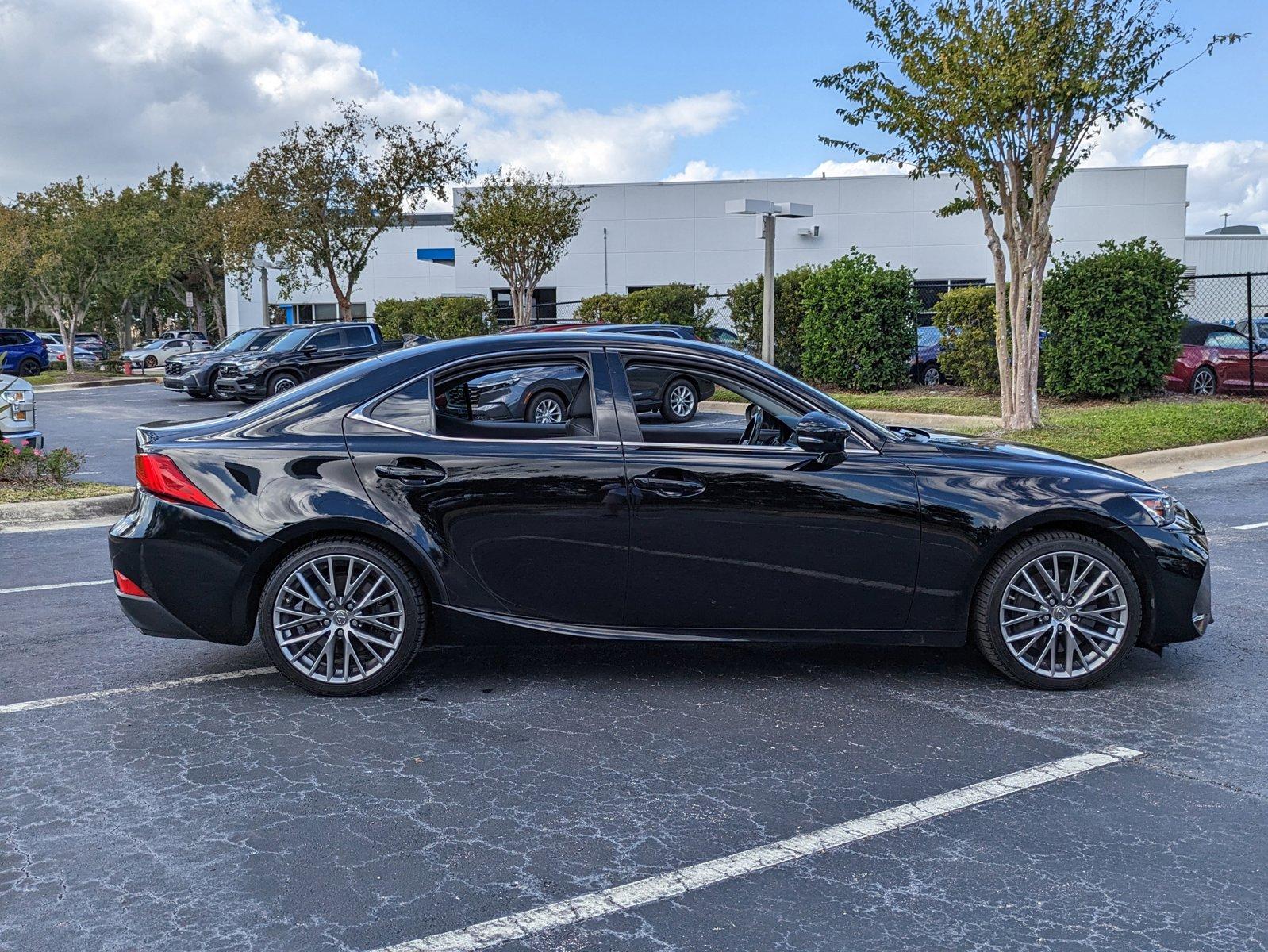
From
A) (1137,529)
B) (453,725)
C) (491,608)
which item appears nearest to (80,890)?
(453,725)

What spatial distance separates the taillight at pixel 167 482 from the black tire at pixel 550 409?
5.00 ft

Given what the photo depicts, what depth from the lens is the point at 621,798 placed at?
13.7 feet

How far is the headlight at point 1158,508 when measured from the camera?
5.36 metres

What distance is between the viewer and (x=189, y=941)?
3205mm

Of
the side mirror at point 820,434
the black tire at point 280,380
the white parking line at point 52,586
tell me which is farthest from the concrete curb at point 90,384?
the side mirror at point 820,434

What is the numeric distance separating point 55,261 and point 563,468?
43.3 meters

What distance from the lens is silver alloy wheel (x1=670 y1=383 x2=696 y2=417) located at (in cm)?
709

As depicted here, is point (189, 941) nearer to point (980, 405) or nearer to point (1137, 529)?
point (1137, 529)

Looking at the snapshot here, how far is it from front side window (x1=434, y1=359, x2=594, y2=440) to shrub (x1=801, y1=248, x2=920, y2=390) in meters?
16.6

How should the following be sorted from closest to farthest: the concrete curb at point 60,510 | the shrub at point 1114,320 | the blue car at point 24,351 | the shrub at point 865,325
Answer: the concrete curb at point 60,510 → the shrub at point 1114,320 → the shrub at point 865,325 → the blue car at point 24,351

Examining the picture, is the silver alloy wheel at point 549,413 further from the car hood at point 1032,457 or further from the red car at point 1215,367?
the red car at point 1215,367

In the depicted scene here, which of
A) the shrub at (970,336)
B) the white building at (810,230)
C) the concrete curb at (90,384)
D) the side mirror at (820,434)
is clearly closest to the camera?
the side mirror at (820,434)

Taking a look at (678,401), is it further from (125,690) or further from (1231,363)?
(1231,363)

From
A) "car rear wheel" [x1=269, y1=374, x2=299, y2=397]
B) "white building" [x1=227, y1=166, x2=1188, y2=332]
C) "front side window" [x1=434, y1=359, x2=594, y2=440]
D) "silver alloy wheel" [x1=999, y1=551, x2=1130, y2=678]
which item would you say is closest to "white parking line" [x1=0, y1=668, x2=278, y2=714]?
"front side window" [x1=434, y1=359, x2=594, y2=440]
